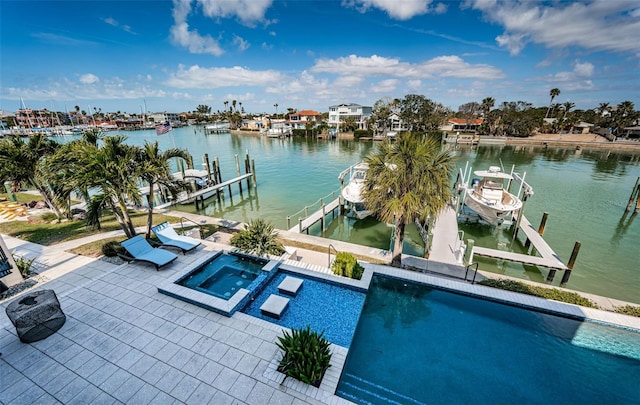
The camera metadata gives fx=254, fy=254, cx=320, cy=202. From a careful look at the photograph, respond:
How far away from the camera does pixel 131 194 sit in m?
8.77

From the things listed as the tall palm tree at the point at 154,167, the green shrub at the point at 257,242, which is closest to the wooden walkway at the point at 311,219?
the green shrub at the point at 257,242

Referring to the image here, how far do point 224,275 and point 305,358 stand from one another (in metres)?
4.93

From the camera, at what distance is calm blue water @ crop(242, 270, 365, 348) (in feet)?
21.2

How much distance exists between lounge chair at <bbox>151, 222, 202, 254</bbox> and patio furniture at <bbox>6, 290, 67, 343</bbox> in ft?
12.4

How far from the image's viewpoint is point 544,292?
Result: 8.27 m

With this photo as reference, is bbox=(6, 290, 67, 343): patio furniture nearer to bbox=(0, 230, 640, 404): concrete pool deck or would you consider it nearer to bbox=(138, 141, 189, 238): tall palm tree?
bbox=(0, 230, 640, 404): concrete pool deck

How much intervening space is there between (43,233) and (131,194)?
24.5 ft

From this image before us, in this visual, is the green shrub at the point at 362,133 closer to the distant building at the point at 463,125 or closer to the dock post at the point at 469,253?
the distant building at the point at 463,125

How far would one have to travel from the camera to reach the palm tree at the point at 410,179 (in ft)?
29.6

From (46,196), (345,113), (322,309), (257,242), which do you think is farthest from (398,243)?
(345,113)

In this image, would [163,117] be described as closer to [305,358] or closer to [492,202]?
[492,202]

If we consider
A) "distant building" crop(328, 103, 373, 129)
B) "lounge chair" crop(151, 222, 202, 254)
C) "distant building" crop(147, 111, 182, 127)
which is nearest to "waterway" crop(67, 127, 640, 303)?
"lounge chair" crop(151, 222, 202, 254)

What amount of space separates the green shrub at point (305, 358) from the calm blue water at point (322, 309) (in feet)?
3.35

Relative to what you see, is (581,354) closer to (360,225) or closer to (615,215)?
(360,225)
